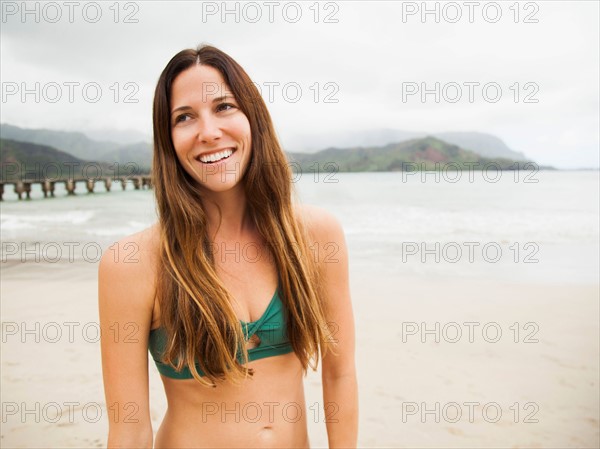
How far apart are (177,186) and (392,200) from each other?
27.5 meters

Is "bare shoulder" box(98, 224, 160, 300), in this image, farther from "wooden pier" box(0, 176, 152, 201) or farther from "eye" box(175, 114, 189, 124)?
"wooden pier" box(0, 176, 152, 201)

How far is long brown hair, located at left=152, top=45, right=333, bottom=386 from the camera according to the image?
1859 millimetres

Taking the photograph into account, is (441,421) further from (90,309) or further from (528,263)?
(528,263)

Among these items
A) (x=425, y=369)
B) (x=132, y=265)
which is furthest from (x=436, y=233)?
(x=132, y=265)

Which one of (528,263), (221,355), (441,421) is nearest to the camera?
(221,355)

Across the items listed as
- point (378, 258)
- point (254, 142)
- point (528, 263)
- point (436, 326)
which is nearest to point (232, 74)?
point (254, 142)

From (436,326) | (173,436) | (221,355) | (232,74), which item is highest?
(232,74)

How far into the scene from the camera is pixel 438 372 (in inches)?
219

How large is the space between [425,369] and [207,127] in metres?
4.76

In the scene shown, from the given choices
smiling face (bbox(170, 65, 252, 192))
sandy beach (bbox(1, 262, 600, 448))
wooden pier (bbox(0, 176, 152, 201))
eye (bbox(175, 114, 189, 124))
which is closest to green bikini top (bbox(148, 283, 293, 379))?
smiling face (bbox(170, 65, 252, 192))

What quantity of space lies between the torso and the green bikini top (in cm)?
4

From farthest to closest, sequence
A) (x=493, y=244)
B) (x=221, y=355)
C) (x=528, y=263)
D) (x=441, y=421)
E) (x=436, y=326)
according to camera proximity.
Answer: (x=493, y=244) < (x=528, y=263) < (x=436, y=326) < (x=441, y=421) < (x=221, y=355)

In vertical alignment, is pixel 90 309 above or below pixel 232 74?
below

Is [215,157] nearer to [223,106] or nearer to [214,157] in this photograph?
[214,157]
